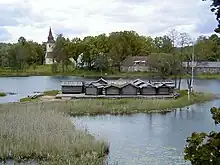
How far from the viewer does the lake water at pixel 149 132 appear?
17672 millimetres

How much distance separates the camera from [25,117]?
2170 cm

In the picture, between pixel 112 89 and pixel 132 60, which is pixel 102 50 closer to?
pixel 132 60

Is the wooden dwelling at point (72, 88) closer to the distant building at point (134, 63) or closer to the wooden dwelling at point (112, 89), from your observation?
the wooden dwelling at point (112, 89)

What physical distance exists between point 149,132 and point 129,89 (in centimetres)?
1950

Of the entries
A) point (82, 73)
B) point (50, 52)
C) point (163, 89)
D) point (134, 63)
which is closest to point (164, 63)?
point (163, 89)

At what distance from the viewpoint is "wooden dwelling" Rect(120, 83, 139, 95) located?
43375 millimetres

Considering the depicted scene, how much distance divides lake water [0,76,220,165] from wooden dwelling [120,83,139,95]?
330 inches

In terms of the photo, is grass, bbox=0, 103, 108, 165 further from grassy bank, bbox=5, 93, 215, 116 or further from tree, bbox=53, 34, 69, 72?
tree, bbox=53, 34, 69, 72

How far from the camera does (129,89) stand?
4356cm

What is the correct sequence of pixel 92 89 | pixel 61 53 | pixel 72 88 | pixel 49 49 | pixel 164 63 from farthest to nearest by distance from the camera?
1. pixel 49 49
2. pixel 61 53
3. pixel 164 63
4. pixel 72 88
5. pixel 92 89

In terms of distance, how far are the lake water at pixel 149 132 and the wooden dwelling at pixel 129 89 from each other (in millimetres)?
8385

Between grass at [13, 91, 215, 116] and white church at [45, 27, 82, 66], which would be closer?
grass at [13, 91, 215, 116]

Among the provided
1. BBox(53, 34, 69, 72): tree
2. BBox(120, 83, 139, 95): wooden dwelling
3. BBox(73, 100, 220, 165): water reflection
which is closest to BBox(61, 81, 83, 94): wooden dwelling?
BBox(120, 83, 139, 95): wooden dwelling

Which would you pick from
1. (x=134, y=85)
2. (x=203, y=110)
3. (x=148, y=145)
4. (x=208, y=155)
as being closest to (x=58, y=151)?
(x=148, y=145)
